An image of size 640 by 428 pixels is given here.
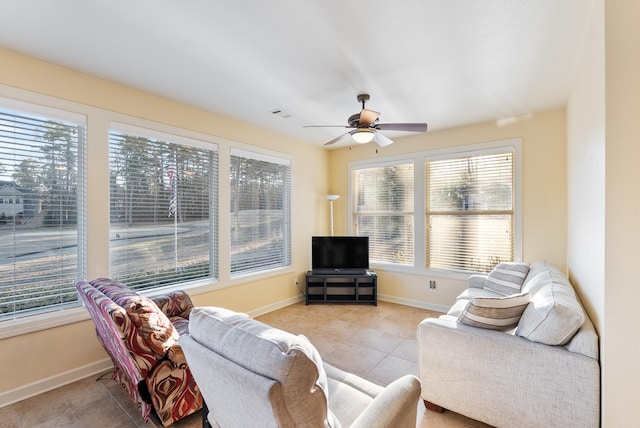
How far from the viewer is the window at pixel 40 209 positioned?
2324 mm

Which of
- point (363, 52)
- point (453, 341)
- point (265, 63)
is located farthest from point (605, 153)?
point (265, 63)

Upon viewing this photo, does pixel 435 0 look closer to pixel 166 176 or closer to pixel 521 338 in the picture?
pixel 521 338

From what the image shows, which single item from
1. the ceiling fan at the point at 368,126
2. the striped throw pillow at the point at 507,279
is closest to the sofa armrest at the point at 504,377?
the striped throw pillow at the point at 507,279

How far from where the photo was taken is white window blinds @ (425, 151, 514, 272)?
4.00 m

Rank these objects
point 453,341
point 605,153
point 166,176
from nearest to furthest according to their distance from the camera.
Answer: point 605,153 < point 453,341 < point 166,176

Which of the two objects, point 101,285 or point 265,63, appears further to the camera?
point 265,63

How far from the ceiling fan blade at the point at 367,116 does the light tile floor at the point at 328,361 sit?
231cm

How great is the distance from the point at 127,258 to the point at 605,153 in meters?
3.78

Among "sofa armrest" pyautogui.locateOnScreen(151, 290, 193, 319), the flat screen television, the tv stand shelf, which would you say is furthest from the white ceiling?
the tv stand shelf

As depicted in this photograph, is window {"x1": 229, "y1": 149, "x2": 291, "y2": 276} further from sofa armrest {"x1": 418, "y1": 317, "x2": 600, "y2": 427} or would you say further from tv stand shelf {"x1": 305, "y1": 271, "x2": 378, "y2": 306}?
sofa armrest {"x1": 418, "y1": 317, "x2": 600, "y2": 427}

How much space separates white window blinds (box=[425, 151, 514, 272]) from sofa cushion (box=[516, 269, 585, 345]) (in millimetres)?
2117

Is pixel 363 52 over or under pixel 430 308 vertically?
over

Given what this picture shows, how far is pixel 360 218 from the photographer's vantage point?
5.37m

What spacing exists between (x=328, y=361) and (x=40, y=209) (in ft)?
9.32
